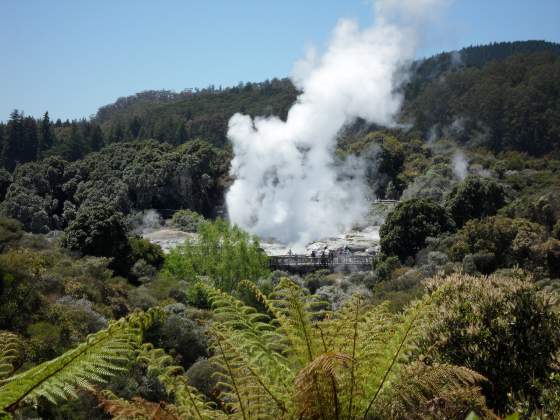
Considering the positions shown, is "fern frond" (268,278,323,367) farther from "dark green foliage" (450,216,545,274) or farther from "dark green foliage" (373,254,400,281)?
"dark green foliage" (373,254,400,281)

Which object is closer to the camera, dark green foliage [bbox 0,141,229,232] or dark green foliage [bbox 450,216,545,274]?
dark green foliage [bbox 450,216,545,274]

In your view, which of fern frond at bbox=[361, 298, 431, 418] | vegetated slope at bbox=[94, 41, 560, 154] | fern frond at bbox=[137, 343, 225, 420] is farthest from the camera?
vegetated slope at bbox=[94, 41, 560, 154]

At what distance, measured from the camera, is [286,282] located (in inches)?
141

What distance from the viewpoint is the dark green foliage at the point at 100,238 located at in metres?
34.0

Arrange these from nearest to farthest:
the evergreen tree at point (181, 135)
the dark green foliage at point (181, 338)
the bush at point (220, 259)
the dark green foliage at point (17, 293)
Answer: the dark green foliage at point (17, 293), the dark green foliage at point (181, 338), the bush at point (220, 259), the evergreen tree at point (181, 135)

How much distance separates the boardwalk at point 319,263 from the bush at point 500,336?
32.5 meters

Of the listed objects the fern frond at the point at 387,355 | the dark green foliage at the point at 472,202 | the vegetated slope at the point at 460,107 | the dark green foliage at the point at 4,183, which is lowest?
the fern frond at the point at 387,355

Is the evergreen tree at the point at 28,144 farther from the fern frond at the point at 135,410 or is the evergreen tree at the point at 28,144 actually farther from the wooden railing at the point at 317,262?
the fern frond at the point at 135,410

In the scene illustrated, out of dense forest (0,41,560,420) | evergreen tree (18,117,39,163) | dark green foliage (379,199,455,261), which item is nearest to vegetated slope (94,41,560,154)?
dense forest (0,41,560,420)

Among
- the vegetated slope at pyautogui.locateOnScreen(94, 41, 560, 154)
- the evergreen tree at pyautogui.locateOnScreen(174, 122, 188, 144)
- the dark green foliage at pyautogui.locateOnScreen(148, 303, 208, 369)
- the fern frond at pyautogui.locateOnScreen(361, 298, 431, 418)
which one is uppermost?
the vegetated slope at pyautogui.locateOnScreen(94, 41, 560, 154)

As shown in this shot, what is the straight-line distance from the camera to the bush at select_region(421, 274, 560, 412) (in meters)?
5.75

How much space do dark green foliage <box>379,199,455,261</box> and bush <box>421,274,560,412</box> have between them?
32602 mm

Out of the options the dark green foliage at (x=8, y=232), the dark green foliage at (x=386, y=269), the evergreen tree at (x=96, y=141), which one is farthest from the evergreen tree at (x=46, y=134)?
the dark green foliage at (x=386, y=269)

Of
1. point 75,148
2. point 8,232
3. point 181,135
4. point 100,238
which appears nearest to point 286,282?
point 8,232
